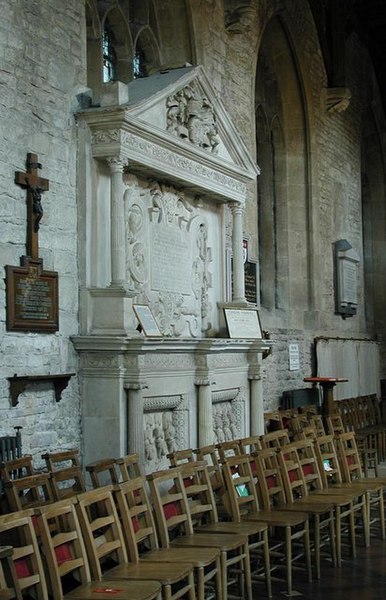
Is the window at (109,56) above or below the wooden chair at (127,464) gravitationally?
above

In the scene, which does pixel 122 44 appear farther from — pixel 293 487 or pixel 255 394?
pixel 293 487

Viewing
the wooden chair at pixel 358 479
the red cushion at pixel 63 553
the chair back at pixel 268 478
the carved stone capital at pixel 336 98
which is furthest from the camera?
the carved stone capital at pixel 336 98

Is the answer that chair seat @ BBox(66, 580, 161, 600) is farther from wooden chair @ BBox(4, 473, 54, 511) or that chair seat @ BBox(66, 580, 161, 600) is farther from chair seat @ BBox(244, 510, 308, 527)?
chair seat @ BBox(244, 510, 308, 527)

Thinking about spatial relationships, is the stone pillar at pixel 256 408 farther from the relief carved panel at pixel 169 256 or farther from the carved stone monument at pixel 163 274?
the relief carved panel at pixel 169 256

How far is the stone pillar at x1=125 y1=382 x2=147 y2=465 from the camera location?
6.97m

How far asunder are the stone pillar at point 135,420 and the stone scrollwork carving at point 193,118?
2.43 m

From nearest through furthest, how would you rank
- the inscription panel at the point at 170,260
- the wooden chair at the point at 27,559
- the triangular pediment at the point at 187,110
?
the wooden chair at the point at 27,559 → the triangular pediment at the point at 187,110 → the inscription panel at the point at 170,260

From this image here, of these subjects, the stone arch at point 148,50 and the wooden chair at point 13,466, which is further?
the stone arch at point 148,50

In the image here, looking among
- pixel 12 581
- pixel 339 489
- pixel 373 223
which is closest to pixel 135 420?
pixel 339 489

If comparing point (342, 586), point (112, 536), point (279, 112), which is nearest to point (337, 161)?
point (279, 112)

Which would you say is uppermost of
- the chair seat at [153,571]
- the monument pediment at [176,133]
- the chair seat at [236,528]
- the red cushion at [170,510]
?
the monument pediment at [176,133]

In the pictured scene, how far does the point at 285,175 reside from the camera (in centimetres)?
1431

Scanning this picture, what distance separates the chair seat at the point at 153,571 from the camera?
167 inches

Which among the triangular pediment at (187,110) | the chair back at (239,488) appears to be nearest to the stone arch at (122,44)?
the triangular pediment at (187,110)
